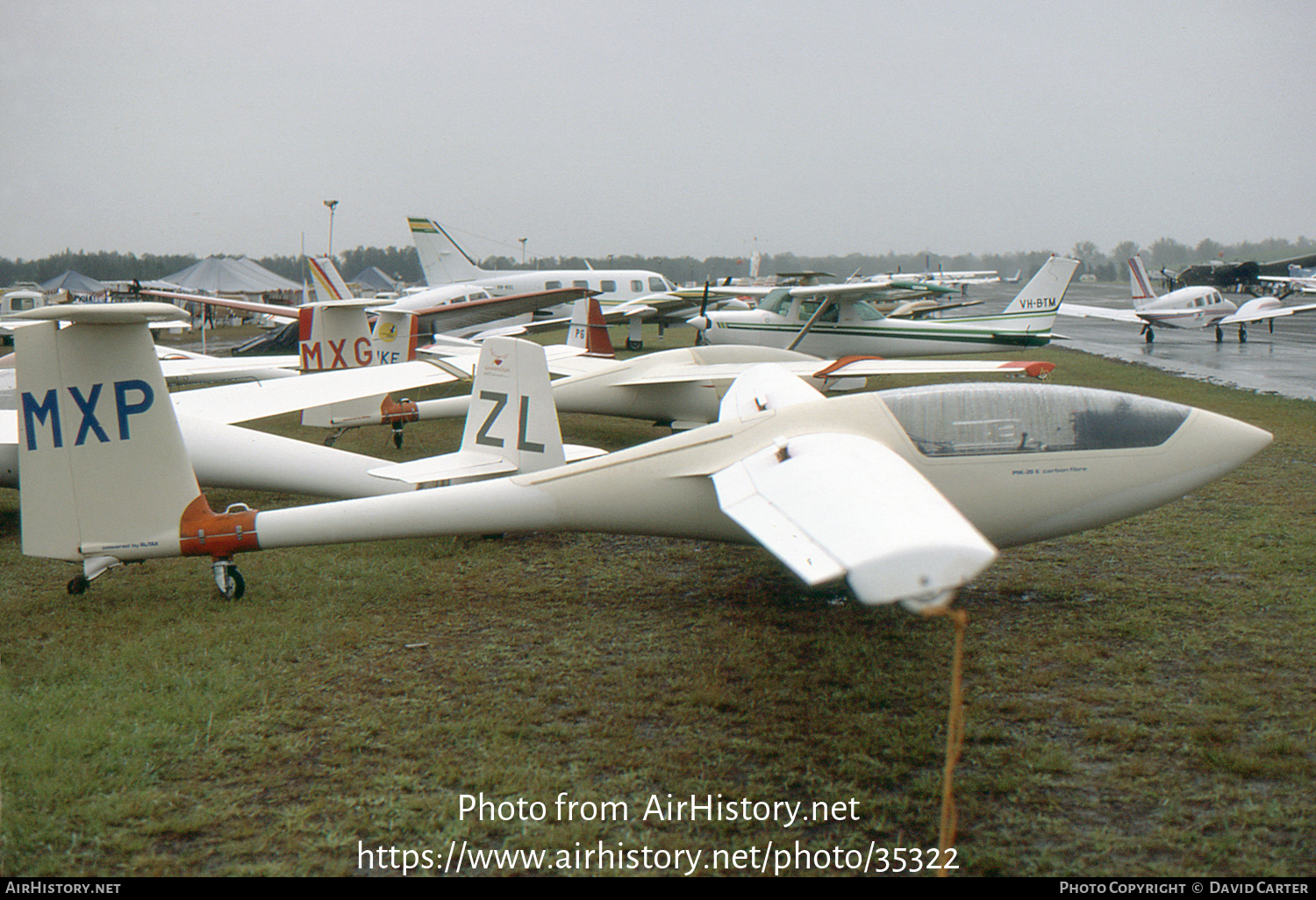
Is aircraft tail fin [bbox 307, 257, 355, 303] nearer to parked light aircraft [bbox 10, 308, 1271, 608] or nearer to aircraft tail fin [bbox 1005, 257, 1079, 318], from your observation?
aircraft tail fin [bbox 1005, 257, 1079, 318]

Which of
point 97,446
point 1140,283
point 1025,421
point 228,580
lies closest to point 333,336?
point 228,580

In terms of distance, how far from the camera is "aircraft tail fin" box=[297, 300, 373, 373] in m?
12.8

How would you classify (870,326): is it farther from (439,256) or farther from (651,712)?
(439,256)

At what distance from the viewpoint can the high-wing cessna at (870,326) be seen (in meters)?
18.3

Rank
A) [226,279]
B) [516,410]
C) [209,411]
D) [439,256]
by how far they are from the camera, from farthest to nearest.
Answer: [226,279], [439,256], [209,411], [516,410]

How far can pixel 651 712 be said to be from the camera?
4.62 m

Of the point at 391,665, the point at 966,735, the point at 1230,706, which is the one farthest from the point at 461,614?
the point at 1230,706

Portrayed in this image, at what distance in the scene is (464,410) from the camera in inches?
476

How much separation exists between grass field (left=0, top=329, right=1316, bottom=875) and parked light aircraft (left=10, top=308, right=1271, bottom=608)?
2.32 ft

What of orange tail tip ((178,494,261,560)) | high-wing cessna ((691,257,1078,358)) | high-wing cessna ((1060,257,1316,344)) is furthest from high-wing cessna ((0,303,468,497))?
high-wing cessna ((1060,257,1316,344))

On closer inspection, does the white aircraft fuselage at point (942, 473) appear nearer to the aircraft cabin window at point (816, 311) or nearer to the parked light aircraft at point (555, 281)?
the aircraft cabin window at point (816, 311)

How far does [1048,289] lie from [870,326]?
4685mm

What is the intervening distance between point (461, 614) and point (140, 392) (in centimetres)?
266

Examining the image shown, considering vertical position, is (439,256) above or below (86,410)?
above
